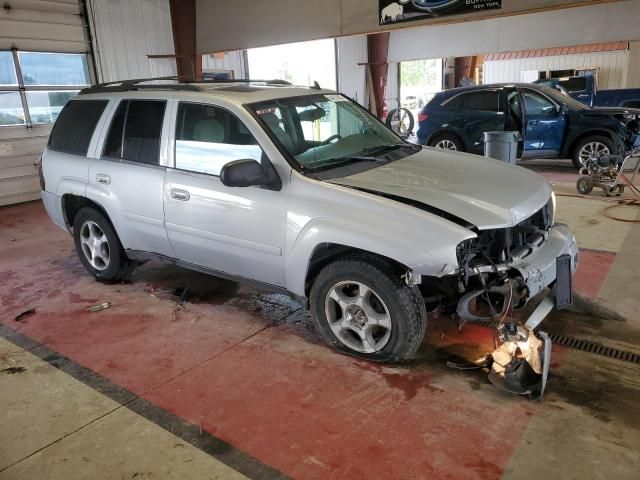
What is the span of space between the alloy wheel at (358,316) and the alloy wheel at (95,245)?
2409 millimetres

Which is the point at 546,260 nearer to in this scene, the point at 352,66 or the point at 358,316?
the point at 358,316

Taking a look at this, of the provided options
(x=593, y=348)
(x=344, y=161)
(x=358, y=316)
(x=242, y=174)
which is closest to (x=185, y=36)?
(x=344, y=161)

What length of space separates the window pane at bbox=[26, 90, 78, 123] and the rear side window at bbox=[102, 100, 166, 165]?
249 inches

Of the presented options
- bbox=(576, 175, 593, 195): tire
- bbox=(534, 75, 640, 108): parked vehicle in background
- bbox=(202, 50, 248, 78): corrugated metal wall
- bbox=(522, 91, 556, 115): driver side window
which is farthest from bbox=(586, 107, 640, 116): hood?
bbox=(202, 50, 248, 78): corrugated metal wall

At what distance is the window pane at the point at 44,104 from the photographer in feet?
31.3

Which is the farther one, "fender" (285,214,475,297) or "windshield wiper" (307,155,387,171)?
"windshield wiper" (307,155,387,171)

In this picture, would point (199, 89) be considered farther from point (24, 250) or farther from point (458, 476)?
point (24, 250)

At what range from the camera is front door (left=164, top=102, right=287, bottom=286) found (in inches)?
135

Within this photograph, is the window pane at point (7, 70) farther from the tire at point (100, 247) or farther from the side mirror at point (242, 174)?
the side mirror at point (242, 174)

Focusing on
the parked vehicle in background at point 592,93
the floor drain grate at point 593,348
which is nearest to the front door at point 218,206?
the floor drain grate at point 593,348

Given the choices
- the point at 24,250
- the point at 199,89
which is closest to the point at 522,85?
the point at 199,89

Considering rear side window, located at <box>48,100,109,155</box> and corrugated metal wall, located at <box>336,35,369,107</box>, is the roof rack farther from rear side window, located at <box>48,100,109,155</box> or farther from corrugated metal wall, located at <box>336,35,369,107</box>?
corrugated metal wall, located at <box>336,35,369,107</box>

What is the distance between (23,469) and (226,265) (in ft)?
5.71

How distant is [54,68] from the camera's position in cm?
983
